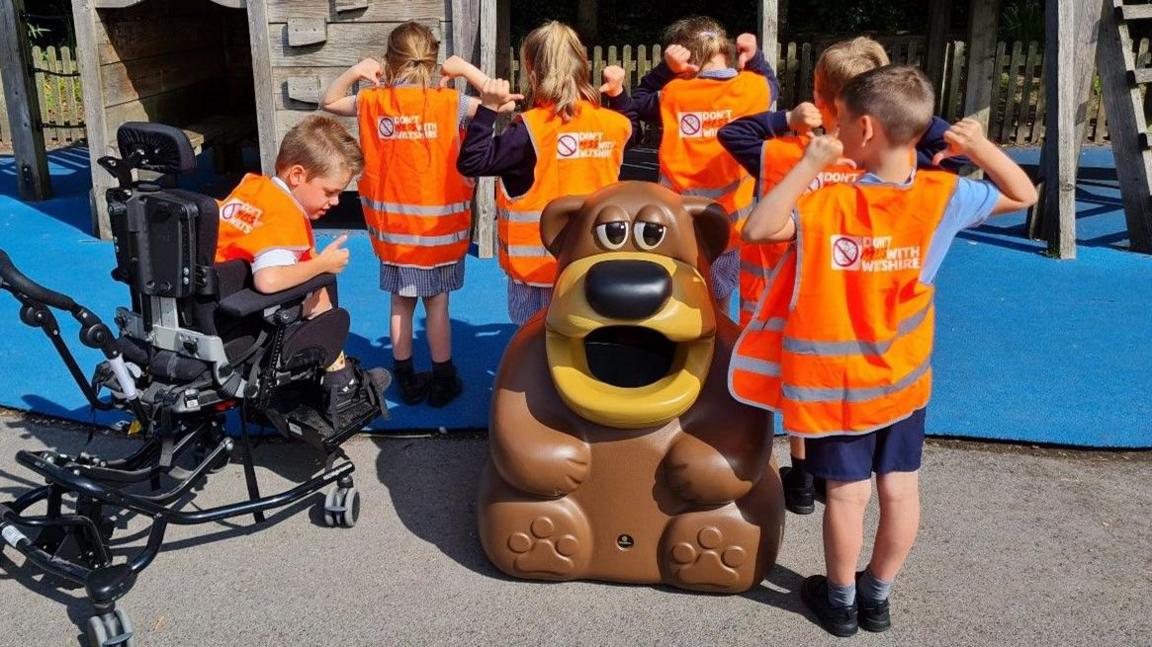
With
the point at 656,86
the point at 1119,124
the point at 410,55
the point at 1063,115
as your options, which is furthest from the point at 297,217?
the point at 1119,124

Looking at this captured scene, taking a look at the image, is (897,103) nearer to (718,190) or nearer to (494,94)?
(718,190)

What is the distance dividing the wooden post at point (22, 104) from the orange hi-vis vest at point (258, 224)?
5.85 metres

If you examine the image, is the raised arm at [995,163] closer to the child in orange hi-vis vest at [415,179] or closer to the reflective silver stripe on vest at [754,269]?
the reflective silver stripe on vest at [754,269]

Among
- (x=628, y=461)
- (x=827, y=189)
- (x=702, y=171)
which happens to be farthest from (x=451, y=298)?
(x=827, y=189)

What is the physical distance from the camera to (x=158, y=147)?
125 inches

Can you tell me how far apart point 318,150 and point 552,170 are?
Answer: 85 centimetres

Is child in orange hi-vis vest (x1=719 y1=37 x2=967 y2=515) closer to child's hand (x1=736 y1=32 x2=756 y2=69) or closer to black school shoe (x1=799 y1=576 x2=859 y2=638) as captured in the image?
black school shoe (x1=799 y1=576 x2=859 y2=638)

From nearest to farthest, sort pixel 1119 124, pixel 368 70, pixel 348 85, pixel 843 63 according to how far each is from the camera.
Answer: pixel 843 63 → pixel 368 70 → pixel 348 85 → pixel 1119 124

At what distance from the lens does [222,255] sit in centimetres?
340

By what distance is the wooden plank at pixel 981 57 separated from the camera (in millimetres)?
8414

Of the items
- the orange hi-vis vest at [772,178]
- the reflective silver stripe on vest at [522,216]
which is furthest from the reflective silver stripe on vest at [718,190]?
the reflective silver stripe on vest at [522,216]

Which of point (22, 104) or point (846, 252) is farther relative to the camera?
point (22, 104)

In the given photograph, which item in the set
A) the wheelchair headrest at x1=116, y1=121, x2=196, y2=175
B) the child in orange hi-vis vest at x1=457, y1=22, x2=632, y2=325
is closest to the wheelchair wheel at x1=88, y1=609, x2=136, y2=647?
the wheelchair headrest at x1=116, y1=121, x2=196, y2=175

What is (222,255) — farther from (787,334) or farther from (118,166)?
(787,334)
